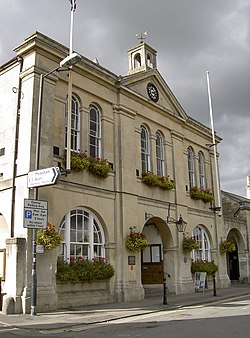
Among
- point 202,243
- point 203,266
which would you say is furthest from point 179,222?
point 202,243

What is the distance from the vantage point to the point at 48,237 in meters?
13.7

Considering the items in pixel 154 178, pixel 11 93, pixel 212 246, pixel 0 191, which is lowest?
pixel 212 246

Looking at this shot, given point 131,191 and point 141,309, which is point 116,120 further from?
→ point 141,309

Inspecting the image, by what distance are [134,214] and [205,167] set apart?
9.64 meters

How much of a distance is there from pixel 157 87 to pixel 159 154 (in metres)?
3.83

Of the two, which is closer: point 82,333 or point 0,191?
point 82,333

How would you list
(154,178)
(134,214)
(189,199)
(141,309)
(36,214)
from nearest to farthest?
(36,214) < (141,309) < (134,214) < (154,178) < (189,199)

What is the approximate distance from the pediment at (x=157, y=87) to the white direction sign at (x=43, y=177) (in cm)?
837

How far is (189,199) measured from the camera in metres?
23.8

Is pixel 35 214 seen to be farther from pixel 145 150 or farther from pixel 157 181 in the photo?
pixel 145 150

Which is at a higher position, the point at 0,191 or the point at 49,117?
the point at 49,117

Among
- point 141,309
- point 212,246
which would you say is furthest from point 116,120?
point 212,246

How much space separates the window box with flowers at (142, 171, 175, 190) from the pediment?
13.3 feet

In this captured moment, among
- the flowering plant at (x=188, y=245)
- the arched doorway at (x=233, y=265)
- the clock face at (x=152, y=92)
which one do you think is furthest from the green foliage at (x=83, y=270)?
the arched doorway at (x=233, y=265)
